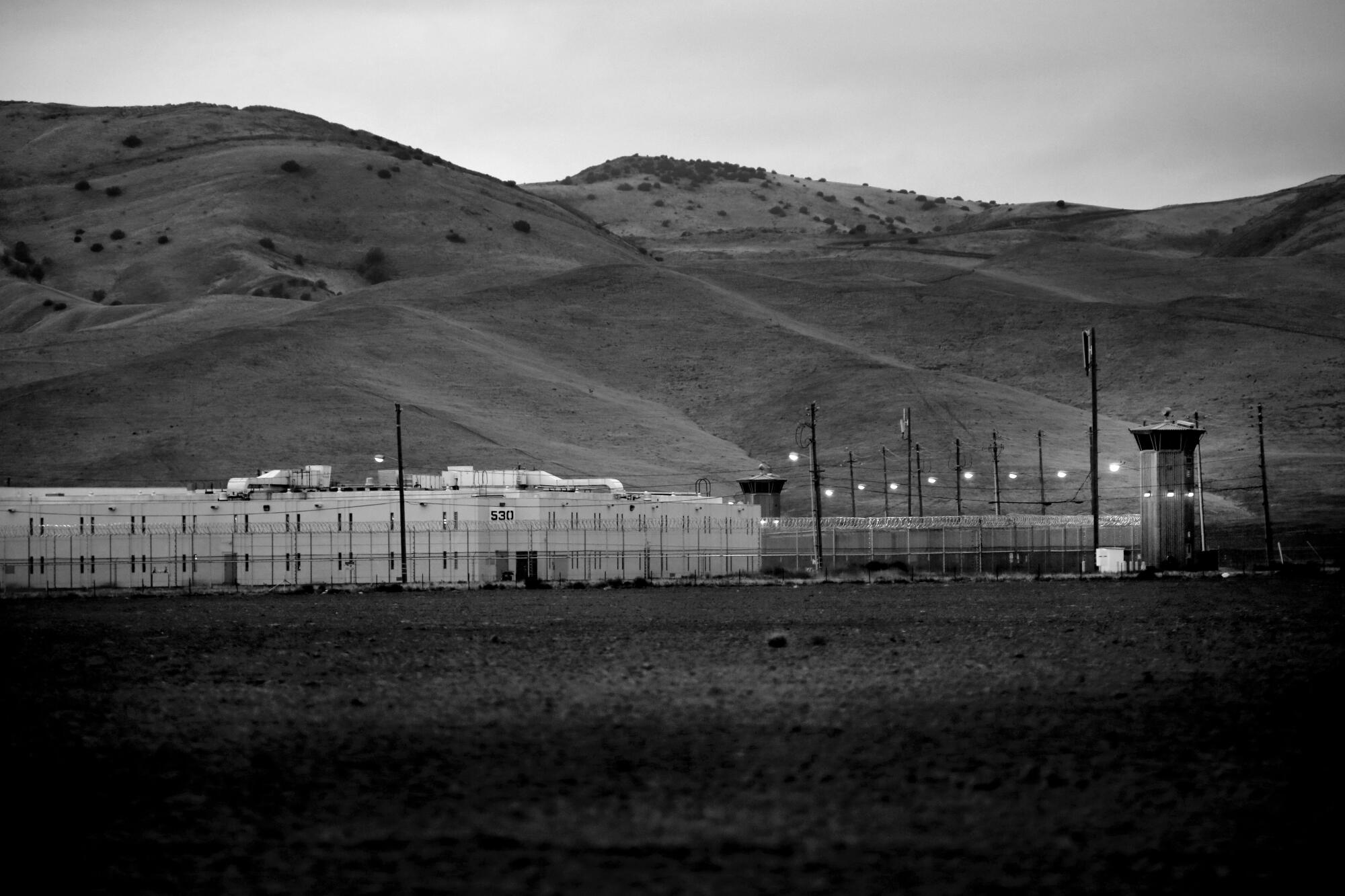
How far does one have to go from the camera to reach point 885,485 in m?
118

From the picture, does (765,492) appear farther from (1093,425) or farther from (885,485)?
(1093,425)

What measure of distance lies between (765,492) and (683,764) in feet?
275

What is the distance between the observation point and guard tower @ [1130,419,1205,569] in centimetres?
7525

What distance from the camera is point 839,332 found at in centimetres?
17650

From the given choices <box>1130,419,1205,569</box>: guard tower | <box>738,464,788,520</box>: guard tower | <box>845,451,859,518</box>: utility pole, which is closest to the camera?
<box>1130,419,1205,569</box>: guard tower

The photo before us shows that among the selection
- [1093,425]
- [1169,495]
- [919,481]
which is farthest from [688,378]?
[1169,495]

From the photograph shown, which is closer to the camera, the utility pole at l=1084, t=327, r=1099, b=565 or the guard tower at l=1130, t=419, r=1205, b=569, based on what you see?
the guard tower at l=1130, t=419, r=1205, b=569

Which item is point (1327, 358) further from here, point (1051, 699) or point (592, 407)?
point (1051, 699)

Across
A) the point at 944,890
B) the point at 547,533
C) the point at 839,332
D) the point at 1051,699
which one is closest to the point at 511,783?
the point at 944,890

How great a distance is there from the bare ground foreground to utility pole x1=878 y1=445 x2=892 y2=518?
2904 inches

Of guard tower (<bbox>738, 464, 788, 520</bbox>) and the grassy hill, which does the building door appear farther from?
the grassy hill

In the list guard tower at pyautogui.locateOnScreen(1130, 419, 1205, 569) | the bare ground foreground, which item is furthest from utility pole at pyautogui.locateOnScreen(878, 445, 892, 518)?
the bare ground foreground

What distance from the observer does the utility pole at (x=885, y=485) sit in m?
110

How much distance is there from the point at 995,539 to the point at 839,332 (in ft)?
306
